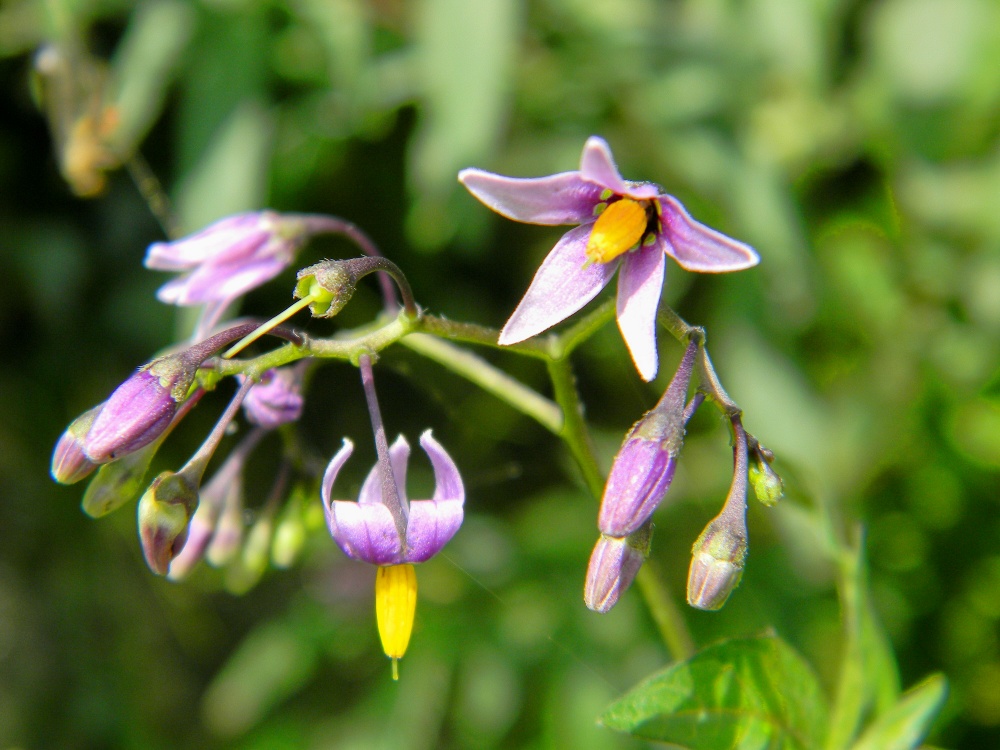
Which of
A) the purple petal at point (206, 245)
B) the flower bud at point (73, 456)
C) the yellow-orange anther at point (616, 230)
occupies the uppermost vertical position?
the yellow-orange anther at point (616, 230)

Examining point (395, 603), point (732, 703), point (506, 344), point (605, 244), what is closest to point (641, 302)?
point (605, 244)

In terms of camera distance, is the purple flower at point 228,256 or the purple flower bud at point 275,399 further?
the purple flower at point 228,256

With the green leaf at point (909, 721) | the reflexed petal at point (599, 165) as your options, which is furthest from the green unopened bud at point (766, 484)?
the green leaf at point (909, 721)

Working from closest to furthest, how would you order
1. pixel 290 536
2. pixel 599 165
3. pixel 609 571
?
pixel 599 165 < pixel 609 571 < pixel 290 536

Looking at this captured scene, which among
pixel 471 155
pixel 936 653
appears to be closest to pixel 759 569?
pixel 936 653

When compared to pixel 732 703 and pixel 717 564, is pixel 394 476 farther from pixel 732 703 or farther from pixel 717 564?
pixel 732 703

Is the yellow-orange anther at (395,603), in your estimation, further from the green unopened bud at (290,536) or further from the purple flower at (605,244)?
the green unopened bud at (290,536)

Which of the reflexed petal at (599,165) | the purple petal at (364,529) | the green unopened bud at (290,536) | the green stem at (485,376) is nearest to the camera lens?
the reflexed petal at (599,165)
